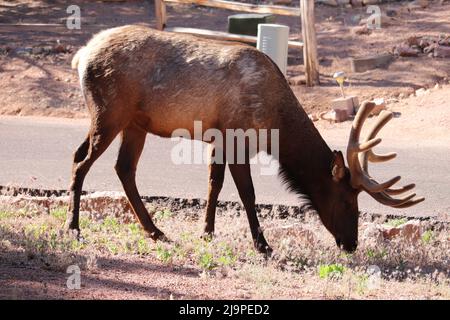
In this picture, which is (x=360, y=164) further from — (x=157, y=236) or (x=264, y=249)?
(x=157, y=236)

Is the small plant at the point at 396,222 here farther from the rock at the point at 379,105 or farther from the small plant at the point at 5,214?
the rock at the point at 379,105

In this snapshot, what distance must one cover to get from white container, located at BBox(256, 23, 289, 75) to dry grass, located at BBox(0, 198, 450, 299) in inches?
235

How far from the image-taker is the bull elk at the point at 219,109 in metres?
7.05

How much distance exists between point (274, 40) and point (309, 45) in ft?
3.51

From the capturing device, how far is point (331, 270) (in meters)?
6.59

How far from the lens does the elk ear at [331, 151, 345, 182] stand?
6.98 meters

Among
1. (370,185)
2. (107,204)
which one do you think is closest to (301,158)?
(370,185)

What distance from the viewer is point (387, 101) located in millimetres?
13945

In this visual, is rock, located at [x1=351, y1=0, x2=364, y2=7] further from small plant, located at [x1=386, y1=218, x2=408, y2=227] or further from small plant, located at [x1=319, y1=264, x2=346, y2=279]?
small plant, located at [x1=319, y1=264, x2=346, y2=279]

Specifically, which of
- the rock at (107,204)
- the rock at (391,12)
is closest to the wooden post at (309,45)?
the rock at (391,12)

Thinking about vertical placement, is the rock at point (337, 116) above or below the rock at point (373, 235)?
below

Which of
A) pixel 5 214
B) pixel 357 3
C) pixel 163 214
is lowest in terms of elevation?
pixel 163 214

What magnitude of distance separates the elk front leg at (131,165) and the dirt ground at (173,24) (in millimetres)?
6476
